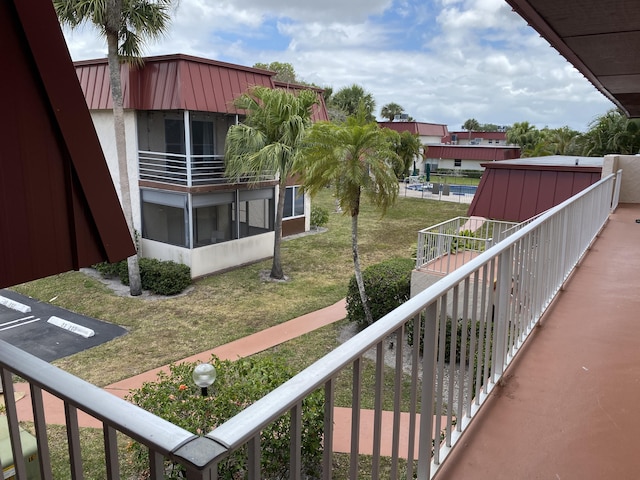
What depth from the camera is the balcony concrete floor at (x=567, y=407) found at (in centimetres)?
231

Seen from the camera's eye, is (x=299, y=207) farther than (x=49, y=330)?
Yes

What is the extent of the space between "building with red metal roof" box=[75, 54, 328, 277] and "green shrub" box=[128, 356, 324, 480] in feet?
33.8

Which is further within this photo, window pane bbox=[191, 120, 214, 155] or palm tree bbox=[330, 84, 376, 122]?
palm tree bbox=[330, 84, 376, 122]

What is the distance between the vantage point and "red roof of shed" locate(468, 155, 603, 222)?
1256 centimetres

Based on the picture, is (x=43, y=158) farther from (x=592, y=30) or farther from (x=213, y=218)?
(x=213, y=218)

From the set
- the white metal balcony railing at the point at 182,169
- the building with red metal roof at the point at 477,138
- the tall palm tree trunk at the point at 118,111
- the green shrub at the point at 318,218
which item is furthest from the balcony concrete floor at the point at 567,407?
the building with red metal roof at the point at 477,138

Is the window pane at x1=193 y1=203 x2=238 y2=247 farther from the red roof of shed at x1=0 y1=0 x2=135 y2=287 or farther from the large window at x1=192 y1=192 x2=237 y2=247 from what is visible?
the red roof of shed at x1=0 y1=0 x2=135 y2=287

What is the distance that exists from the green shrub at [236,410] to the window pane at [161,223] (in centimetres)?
1127

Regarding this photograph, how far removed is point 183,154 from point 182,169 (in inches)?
18.8

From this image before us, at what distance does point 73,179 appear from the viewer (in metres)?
2.05

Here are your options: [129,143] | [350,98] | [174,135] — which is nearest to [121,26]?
[174,135]

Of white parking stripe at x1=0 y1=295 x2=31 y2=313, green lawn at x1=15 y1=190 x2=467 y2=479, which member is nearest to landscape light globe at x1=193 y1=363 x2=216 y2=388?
green lawn at x1=15 y1=190 x2=467 y2=479

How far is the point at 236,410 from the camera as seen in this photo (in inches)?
214

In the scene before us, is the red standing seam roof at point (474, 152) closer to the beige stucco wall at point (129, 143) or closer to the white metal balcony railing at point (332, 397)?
the beige stucco wall at point (129, 143)
